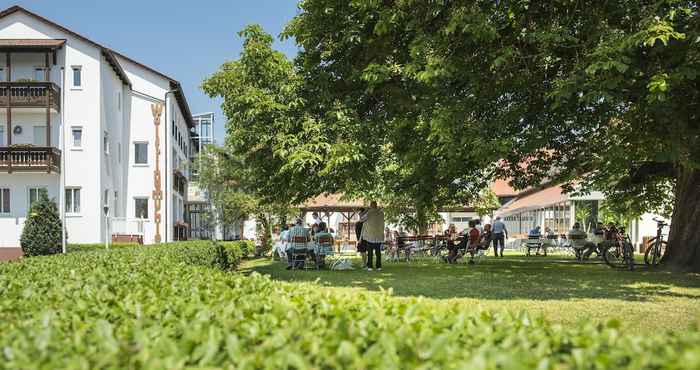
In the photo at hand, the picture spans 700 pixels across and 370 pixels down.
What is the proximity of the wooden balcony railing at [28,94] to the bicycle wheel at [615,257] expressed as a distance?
78.4 feet

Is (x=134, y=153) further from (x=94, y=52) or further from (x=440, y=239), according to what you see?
(x=440, y=239)

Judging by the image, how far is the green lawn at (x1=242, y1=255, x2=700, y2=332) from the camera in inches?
354

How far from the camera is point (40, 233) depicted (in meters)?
26.1

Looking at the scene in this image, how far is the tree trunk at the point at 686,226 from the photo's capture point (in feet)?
55.1

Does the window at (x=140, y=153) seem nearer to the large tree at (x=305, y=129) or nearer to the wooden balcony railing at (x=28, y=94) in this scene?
the wooden balcony railing at (x=28, y=94)

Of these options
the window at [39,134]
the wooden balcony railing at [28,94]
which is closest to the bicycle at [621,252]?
the wooden balcony railing at [28,94]

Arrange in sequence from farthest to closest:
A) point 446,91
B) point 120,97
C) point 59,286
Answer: point 120,97 < point 446,91 < point 59,286

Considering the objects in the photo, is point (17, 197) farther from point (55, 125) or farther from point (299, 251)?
point (299, 251)

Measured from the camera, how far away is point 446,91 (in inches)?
534

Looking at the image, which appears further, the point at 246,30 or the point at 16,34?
the point at 16,34

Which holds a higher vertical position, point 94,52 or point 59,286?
point 94,52

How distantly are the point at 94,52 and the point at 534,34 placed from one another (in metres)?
25.1

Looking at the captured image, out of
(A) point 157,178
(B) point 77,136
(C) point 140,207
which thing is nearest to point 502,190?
(A) point 157,178

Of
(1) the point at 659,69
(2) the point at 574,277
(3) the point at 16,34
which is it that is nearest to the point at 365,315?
(1) the point at 659,69
